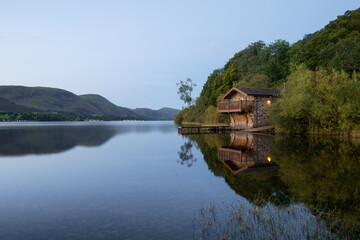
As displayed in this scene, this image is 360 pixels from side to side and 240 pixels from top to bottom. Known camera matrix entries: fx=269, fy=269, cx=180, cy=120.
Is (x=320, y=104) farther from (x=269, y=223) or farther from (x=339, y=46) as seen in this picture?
(x=269, y=223)

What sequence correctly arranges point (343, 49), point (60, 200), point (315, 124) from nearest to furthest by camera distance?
point (60, 200), point (315, 124), point (343, 49)

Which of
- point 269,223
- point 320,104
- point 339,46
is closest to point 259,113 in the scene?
point 320,104

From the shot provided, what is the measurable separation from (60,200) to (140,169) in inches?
239

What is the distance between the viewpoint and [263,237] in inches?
227

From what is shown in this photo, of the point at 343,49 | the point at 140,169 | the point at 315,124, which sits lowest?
the point at 140,169

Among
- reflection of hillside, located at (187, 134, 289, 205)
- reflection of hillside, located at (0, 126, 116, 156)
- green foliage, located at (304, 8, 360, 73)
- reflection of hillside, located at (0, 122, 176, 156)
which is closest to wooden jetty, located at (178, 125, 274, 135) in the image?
reflection of hillside, located at (0, 122, 176, 156)

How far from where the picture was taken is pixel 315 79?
30.9m

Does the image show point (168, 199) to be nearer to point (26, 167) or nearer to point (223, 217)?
point (223, 217)

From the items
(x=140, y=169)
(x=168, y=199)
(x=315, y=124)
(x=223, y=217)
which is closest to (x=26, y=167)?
(x=140, y=169)

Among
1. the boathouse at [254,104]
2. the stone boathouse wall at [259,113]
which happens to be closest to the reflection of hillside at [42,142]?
the boathouse at [254,104]

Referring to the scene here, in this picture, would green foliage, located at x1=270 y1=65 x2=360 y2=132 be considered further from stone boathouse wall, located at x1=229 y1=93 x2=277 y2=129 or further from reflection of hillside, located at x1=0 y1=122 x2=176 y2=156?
reflection of hillside, located at x1=0 y1=122 x2=176 y2=156

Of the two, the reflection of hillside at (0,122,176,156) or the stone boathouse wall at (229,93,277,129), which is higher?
the stone boathouse wall at (229,93,277,129)

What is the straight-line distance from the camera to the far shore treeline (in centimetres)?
2753

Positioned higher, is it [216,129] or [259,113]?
[259,113]
